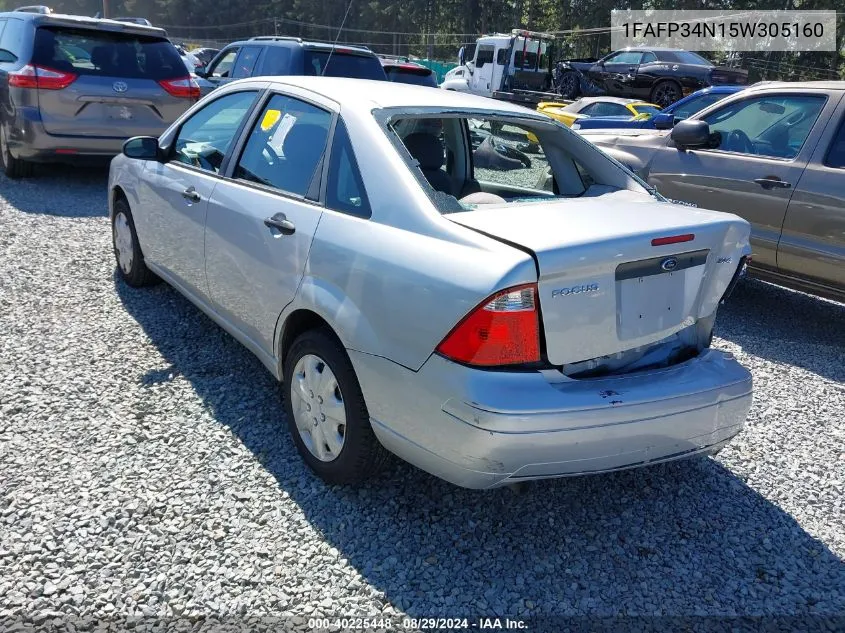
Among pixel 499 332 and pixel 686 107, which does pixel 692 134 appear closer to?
pixel 499 332

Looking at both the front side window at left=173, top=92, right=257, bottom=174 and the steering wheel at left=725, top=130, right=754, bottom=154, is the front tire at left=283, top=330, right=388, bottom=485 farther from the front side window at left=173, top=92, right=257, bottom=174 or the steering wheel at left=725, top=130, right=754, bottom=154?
the steering wheel at left=725, top=130, right=754, bottom=154

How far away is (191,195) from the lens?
382cm

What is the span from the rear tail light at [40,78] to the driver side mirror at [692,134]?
20.3ft

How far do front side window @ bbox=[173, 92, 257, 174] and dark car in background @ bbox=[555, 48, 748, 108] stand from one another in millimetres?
18362

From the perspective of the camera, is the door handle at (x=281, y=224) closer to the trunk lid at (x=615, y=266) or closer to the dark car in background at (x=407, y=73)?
the trunk lid at (x=615, y=266)

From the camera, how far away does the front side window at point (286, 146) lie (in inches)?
122

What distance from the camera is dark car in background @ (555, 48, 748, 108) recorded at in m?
20.3

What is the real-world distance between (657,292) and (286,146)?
5.99ft

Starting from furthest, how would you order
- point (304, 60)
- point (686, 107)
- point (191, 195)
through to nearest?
1. point (686, 107)
2. point (304, 60)
3. point (191, 195)

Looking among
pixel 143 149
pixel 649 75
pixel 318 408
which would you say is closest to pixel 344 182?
pixel 318 408

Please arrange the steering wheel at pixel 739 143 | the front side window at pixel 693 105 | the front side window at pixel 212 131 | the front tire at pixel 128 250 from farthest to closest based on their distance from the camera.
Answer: the front side window at pixel 693 105 → the steering wheel at pixel 739 143 → the front tire at pixel 128 250 → the front side window at pixel 212 131

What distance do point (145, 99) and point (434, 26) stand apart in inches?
2226

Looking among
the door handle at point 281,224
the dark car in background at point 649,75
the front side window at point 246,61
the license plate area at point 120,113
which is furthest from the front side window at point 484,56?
the door handle at point 281,224

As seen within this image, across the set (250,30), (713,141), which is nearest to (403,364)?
(713,141)
